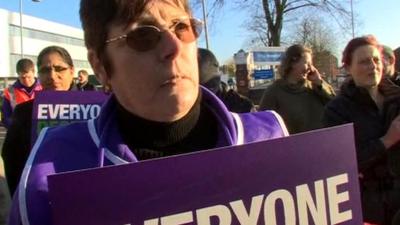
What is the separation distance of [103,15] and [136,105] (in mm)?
247

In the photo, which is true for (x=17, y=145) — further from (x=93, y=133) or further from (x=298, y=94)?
(x=298, y=94)

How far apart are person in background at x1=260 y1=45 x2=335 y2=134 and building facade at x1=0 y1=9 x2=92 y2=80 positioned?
40.9m

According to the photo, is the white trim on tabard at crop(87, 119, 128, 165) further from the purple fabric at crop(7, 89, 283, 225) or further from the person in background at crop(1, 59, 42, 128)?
the person in background at crop(1, 59, 42, 128)

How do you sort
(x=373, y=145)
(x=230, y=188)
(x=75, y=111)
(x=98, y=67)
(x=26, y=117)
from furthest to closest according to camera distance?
(x=75, y=111), (x=26, y=117), (x=373, y=145), (x=98, y=67), (x=230, y=188)

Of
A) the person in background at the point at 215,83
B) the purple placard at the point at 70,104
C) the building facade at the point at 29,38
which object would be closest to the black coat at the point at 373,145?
the person in background at the point at 215,83

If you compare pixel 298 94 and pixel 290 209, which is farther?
pixel 298 94

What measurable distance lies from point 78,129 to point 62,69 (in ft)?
8.28

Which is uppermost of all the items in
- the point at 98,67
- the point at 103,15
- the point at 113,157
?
the point at 103,15

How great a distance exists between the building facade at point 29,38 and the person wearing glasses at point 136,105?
144 ft

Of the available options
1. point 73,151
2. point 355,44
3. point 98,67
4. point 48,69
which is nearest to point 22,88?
point 48,69

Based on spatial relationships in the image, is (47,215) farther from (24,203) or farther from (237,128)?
(237,128)

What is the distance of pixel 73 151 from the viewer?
1298 mm

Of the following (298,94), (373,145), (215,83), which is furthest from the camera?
(298,94)

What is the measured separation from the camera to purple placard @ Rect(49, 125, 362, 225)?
3.57ft
